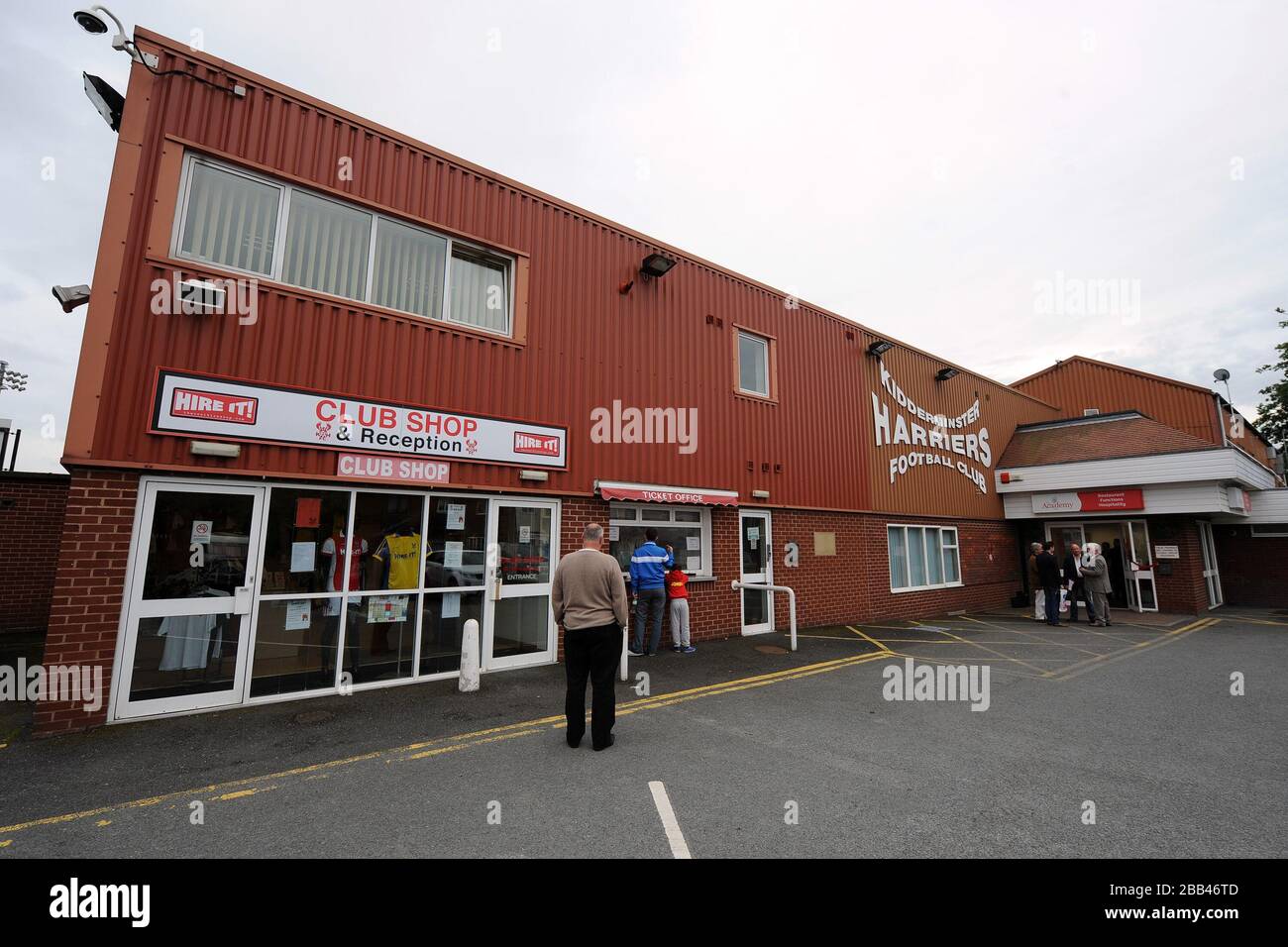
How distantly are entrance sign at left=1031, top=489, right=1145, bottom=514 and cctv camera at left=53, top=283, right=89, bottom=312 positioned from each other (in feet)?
66.9

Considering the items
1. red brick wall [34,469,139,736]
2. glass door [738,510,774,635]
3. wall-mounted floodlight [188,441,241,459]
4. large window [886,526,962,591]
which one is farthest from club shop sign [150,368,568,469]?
large window [886,526,962,591]

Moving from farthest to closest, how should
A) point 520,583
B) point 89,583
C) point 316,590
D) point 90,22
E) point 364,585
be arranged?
point 520,583 < point 364,585 < point 316,590 < point 90,22 < point 89,583

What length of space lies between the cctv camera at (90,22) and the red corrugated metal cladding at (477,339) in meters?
0.38

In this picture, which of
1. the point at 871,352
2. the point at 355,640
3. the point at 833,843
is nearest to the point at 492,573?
the point at 355,640

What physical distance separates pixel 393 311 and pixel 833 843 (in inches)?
277

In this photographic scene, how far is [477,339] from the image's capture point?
7660mm

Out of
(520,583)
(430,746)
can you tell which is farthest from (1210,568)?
(430,746)

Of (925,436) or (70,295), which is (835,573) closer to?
(925,436)

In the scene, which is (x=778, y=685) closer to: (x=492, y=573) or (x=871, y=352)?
(x=492, y=573)

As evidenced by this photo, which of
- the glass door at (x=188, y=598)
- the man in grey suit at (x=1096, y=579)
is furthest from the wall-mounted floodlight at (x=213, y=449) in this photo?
the man in grey suit at (x=1096, y=579)

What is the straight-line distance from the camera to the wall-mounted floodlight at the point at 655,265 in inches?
374

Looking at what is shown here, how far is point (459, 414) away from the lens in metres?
7.33

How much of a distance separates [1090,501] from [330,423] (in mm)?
18098
